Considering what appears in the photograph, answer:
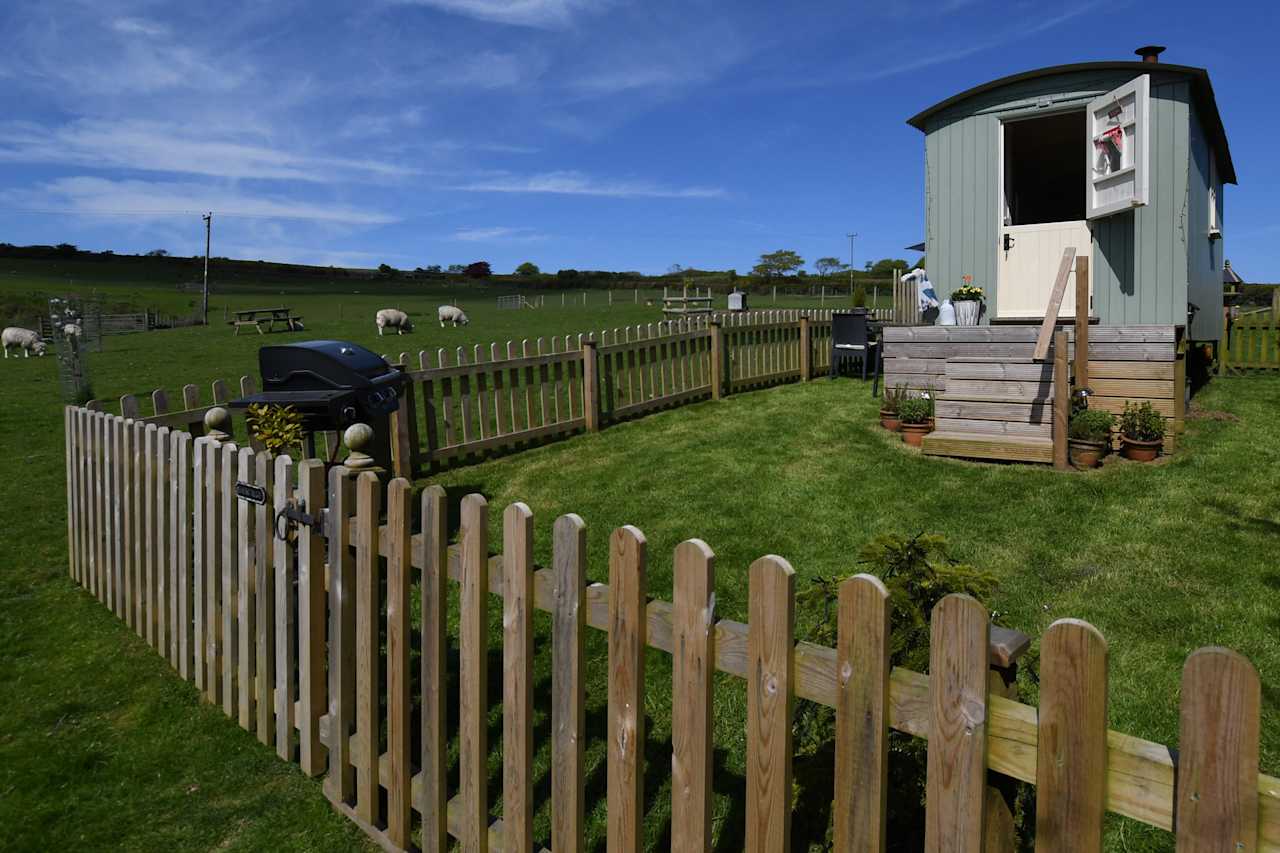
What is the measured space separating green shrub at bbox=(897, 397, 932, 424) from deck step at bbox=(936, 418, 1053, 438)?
0.39m

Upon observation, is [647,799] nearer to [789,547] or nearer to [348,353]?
[789,547]

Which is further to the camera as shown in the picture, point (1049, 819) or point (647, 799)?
point (647, 799)

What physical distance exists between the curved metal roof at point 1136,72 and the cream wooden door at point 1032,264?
5.67 ft

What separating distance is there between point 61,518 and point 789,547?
238 inches

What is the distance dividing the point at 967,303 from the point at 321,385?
7.80 metres

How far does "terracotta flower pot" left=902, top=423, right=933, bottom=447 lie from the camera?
846 cm

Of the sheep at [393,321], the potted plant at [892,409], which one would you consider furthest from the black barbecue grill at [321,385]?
the sheep at [393,321]

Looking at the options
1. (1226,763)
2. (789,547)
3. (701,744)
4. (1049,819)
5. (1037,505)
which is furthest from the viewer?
(1037,505)

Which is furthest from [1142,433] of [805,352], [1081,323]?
[805,352]

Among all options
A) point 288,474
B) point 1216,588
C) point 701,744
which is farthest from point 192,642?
point 1216,588

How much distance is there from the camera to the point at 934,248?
36.1 feet

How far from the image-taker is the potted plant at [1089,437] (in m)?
7.30

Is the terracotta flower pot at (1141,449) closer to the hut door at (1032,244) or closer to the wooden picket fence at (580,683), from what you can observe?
the hut door at (1032,244)

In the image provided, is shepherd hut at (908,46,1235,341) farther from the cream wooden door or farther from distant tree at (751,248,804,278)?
distant tree at (751,248,804,278)
